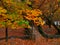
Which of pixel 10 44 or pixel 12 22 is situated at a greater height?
pixel 12 22

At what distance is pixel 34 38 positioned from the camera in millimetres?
19516

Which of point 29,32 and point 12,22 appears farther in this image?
point 29,32

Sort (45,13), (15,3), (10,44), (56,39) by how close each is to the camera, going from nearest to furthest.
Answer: (15,3) < (10,44) < (45,13) < (56,39)

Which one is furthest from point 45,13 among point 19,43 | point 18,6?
point 18,6

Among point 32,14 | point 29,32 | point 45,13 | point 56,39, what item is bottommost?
point 56,39

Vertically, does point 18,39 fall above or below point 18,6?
below

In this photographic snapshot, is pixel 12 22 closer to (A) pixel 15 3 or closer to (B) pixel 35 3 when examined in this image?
(A) pixel 15 3

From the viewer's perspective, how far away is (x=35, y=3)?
60.9ft

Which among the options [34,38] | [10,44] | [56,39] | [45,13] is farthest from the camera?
[56,39]

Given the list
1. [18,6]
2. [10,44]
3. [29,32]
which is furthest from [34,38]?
[18,6]

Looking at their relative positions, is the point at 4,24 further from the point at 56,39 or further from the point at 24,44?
the point at 56,39

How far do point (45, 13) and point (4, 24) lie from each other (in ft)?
26.5

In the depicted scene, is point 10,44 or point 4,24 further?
point 10,44

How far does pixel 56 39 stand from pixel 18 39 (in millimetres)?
3949
